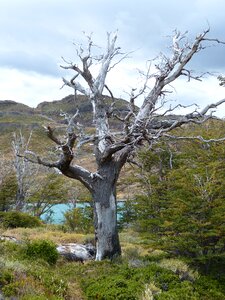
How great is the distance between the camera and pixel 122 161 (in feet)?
49.7

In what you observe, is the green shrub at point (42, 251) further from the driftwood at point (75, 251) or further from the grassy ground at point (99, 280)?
A: the driftwood at point (75, 251)

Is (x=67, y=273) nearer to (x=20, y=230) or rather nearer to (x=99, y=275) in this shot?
(x=99, y=275)

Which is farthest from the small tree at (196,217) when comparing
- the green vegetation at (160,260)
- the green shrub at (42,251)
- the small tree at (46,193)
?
the small tree at (46,193)

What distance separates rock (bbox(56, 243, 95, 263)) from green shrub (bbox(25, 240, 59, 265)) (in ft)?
4.26

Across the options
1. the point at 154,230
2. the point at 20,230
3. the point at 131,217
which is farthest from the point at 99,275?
the point at 131,217

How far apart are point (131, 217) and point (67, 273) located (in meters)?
14.4

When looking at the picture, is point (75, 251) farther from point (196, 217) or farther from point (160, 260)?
point (196, 217)

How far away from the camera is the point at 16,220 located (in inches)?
861

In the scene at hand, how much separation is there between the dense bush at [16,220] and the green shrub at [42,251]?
8.94 meters

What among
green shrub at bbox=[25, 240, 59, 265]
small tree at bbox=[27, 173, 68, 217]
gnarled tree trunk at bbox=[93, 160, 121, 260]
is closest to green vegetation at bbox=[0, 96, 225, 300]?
green shrub at bbox=[25, 240, 59, 265]

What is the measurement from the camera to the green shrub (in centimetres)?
1244

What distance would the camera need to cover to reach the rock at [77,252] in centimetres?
1419

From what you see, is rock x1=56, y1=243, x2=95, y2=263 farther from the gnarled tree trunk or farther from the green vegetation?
the gnarled tree trunk

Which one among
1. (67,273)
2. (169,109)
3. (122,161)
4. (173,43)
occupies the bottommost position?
(67,273)
